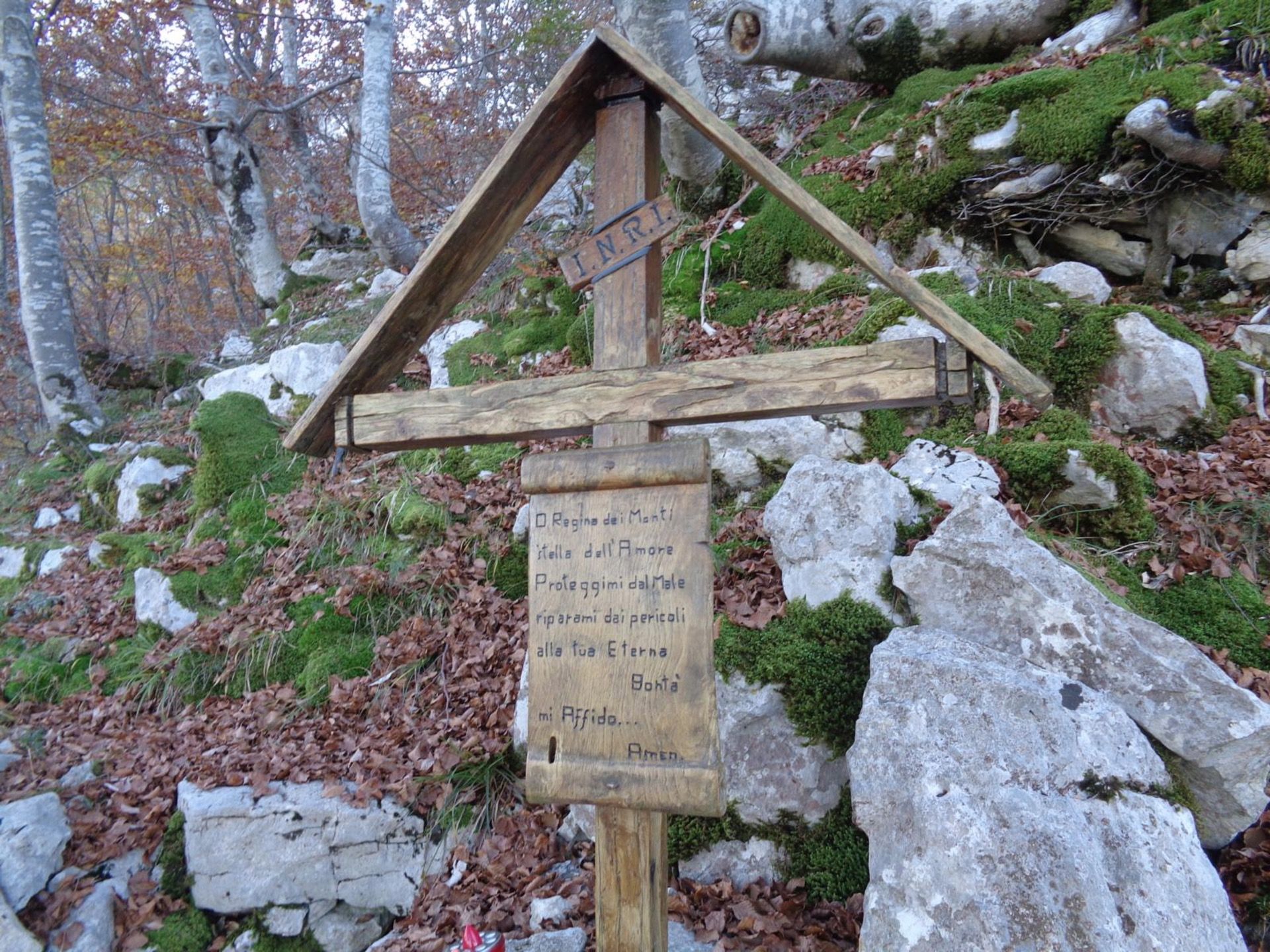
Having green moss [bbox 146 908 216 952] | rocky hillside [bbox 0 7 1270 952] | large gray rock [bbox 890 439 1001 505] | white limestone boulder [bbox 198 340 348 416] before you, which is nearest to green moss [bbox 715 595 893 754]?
rocky hillside [bbox 0 7 1270 952]

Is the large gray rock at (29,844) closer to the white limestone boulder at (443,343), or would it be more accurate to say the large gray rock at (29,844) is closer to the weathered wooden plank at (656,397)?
the weathered wooden plank at (656,397)

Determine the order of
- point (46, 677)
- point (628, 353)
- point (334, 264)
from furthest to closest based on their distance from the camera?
point (334, 264) < point (46, 677) < point (628, 353)

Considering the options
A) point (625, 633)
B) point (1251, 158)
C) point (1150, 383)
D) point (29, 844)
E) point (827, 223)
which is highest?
point (1251, 158)

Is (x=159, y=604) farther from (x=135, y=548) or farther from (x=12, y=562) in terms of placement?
(x=12, y=562)

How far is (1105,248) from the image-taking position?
21.3 feet

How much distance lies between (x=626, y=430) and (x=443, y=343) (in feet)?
21.5

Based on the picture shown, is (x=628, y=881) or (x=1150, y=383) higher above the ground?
(x=1150, y=383)

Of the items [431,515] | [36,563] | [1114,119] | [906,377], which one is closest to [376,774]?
[431,515]

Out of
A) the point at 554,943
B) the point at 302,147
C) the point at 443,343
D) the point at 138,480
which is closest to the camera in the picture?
the point at 554,943

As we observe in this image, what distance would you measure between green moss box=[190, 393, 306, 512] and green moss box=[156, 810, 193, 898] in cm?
361

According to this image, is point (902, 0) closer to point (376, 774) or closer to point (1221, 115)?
point (1221, 115)

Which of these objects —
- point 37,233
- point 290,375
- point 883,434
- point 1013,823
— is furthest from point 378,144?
point 1013,823

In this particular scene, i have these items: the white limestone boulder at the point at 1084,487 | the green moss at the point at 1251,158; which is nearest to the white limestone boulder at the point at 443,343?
the white limestone boulder at the point at 1084,487

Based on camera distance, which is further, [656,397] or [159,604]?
[159,604]
